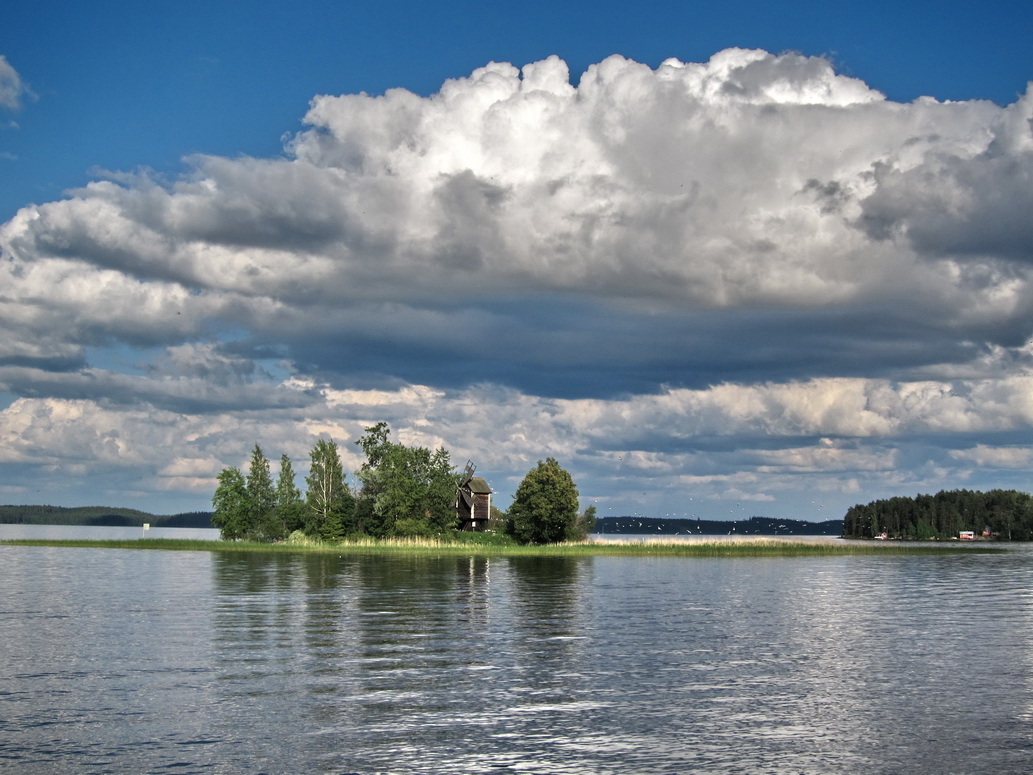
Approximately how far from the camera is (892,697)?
33.0 m

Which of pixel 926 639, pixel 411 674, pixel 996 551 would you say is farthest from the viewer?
pixel 996 551

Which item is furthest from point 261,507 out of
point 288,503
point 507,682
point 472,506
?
point 507,682

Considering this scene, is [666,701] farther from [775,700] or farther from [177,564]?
[177,564]

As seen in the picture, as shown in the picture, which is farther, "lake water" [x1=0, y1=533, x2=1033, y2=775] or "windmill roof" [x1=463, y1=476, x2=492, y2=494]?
"windmill roof" [x1=463, y1=476, x2=492, y2=494]

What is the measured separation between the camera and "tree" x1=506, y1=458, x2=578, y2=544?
150m

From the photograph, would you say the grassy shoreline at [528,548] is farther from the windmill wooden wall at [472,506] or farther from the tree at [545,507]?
the windmill wooden wall at [472,506]

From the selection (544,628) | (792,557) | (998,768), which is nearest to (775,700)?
(998,768)

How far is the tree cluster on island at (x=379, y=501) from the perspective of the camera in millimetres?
150750

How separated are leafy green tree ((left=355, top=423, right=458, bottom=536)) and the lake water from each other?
7813 centimetres

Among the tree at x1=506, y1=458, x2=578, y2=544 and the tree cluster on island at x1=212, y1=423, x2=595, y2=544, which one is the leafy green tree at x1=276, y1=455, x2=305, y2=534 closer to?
the tree cluster on island at x1=212, y1=423, x2=595, y2=544

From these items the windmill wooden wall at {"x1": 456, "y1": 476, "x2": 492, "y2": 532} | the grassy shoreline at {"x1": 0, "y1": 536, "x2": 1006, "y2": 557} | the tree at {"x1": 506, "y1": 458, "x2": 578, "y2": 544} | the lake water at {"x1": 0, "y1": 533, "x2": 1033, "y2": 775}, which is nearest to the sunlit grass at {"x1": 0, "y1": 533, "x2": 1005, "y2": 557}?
the grassy shoreline at {"x1": 0, "y1": 536, "x2": 1006, "y2": 557}

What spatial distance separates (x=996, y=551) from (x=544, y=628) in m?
158

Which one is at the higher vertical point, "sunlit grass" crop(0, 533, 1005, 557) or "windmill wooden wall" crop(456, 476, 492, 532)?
"windmill wooden wall" crop(456, 476, 492, 532)

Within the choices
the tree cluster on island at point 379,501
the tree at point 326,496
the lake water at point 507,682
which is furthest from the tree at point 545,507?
the lake water at point 507,682
